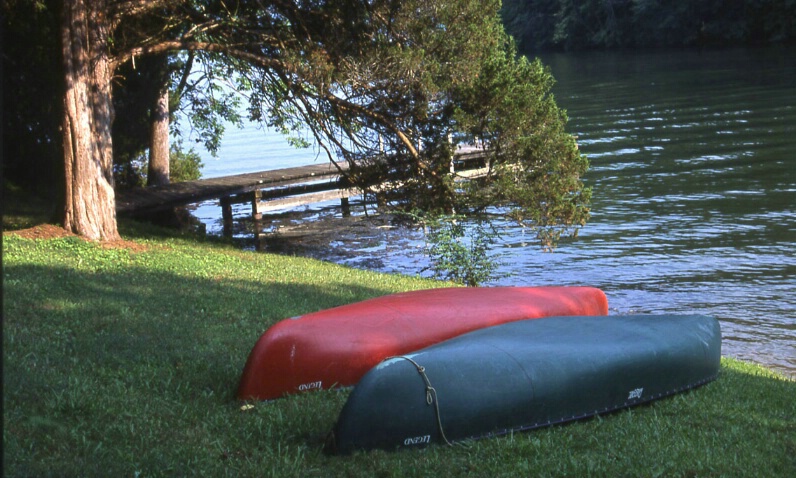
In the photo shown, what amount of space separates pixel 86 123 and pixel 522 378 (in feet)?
31.4

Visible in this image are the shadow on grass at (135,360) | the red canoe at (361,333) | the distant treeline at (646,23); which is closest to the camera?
Answer: the shadow on grass at (135,360)

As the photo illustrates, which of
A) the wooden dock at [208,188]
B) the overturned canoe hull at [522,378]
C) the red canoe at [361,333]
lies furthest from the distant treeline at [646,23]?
the overturned canoe hull at [522,378]

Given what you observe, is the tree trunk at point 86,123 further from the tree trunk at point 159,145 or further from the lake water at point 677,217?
the tree trunk at point 159,145

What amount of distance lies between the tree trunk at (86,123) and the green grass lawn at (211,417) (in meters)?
3.73

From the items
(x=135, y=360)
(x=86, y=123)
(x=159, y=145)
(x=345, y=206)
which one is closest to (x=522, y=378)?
(x=135, y=360)

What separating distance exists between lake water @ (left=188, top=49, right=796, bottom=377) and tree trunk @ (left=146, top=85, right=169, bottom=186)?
2.01 m

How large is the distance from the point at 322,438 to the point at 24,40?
1364 centimetres

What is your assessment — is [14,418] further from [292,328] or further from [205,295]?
[205,295]

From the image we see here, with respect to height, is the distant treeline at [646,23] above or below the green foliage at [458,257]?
above

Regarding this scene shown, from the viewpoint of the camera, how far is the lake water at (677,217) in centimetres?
1466

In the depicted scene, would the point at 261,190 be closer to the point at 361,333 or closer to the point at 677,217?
the point at 677,217

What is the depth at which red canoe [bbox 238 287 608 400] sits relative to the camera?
21.2ft

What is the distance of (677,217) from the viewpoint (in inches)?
835

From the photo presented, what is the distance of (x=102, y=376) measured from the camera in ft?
20.8
